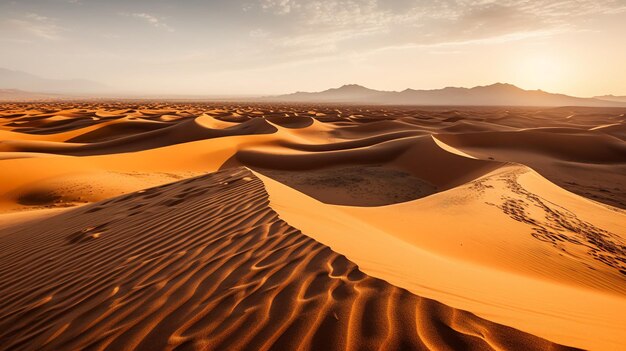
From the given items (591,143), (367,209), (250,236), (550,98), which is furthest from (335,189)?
(550,98)

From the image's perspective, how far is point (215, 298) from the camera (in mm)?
2148

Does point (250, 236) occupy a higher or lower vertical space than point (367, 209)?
higher

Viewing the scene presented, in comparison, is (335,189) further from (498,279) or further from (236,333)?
(236,333)

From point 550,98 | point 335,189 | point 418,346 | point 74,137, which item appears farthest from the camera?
point 550,98

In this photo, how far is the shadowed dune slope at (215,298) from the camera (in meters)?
1.72

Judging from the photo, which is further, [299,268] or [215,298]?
[299,268]

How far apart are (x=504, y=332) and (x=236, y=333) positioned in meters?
1.45

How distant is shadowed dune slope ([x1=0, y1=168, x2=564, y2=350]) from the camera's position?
1721 mm

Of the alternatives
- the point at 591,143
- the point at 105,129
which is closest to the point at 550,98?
the point at 591,143

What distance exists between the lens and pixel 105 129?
22812 mm

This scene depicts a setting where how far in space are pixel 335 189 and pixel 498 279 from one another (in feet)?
22.9

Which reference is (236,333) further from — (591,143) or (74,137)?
(74,137)

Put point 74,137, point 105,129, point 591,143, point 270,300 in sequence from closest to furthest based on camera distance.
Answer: point 270,300 < point 591,143 < point 74,137 < point 105,129

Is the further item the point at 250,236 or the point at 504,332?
the point at 250,236
